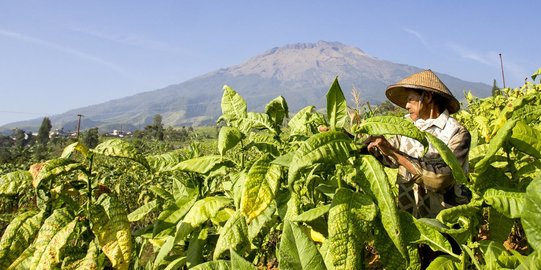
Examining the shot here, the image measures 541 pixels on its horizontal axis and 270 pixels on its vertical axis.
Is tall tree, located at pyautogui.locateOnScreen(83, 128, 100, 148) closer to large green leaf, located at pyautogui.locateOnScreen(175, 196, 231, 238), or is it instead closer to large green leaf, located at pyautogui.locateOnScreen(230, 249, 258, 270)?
large green leaf, located at pyautogui.locateOnScreen(175, 196, 231, 238)

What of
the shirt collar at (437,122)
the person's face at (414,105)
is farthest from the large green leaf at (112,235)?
the person's face at (414,105)

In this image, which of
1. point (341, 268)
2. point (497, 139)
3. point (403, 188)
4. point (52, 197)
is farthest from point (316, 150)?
point (403, 188)

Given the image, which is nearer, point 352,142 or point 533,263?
point 533,263

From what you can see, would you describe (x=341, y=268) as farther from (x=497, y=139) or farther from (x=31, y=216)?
(x=31, y=216)

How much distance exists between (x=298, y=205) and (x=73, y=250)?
858 mm

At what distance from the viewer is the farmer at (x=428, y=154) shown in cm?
201

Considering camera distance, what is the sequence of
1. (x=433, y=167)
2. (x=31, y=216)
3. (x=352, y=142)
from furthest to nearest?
(x=433, y=167), (x=31, y=216), (x=352, y=142)

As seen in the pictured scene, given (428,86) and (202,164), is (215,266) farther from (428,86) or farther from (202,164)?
(428,86)

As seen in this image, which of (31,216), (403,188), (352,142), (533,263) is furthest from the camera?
(403,188)

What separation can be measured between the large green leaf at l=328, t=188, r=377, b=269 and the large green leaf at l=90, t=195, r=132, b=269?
727mm

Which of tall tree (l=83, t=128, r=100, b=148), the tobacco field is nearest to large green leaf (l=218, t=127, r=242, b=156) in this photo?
the tobacco field

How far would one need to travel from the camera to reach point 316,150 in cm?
116

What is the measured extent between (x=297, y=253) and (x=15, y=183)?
3.55 ft

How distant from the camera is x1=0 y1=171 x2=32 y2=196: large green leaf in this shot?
1.51 meters
